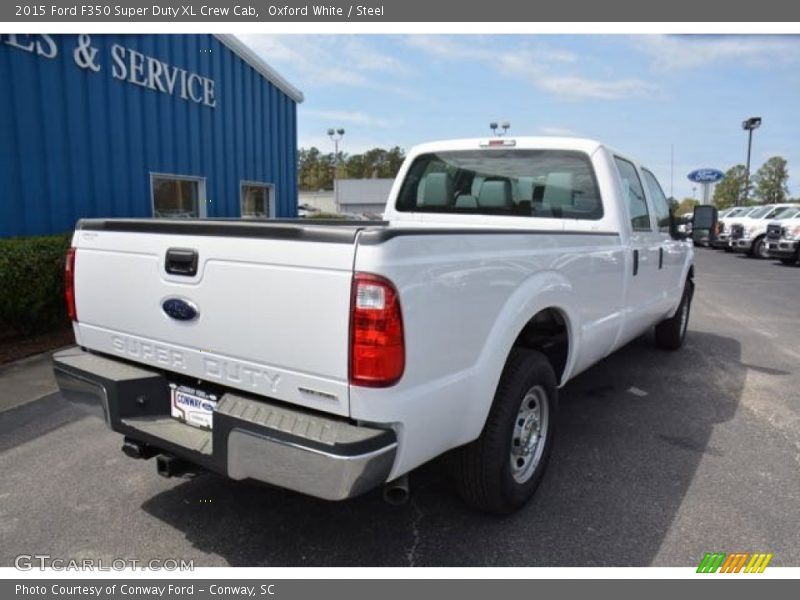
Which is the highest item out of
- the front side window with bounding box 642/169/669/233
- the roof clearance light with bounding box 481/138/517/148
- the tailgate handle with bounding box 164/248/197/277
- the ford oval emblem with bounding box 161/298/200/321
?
the roof clearance light with bounding box 481/138/517/148

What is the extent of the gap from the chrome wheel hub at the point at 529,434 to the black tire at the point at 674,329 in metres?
3.60

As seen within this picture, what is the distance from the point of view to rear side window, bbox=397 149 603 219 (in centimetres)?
420

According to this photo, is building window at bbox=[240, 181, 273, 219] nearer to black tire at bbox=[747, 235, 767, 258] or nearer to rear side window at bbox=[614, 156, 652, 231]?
rear side window at bbox=[614, 156, 652, 231]

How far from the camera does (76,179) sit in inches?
301

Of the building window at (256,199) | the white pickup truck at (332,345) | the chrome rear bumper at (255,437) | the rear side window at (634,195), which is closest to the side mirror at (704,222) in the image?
the rear side window at (634,195)

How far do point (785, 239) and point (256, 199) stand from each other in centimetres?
1478

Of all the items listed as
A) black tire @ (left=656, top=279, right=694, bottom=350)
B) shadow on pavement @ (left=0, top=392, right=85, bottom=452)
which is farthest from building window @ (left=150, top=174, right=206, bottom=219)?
black tire @ (left=656, top=279, right=694, bottom=350)

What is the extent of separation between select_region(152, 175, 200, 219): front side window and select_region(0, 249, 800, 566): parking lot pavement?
5.18m

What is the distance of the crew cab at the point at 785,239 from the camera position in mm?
16719

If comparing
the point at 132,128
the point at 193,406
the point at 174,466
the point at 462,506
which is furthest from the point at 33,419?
the point at 132,128

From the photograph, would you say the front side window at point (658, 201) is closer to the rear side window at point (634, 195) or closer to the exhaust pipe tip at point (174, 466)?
the rear side window at point (634, 195)

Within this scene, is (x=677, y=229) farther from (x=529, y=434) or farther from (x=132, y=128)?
(x=132, y=128)

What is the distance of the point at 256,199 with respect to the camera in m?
12.2

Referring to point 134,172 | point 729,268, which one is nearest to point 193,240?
point 134,172
